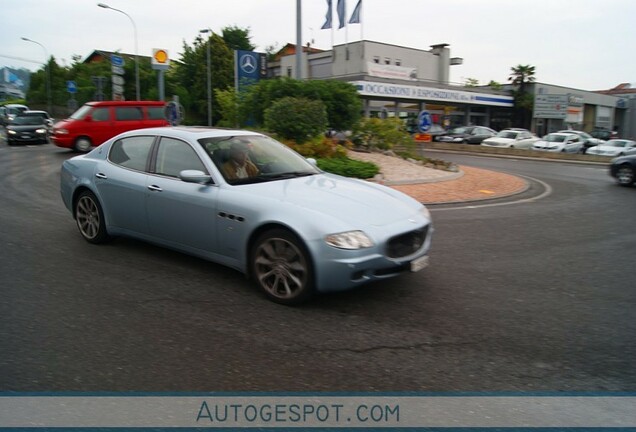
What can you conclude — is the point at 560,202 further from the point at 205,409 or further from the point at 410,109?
the point at 410,109

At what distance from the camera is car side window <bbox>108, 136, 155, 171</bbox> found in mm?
5934

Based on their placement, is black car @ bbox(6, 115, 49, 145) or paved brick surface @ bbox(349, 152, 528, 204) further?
black car @ bbox(6, 115, 49, 145)

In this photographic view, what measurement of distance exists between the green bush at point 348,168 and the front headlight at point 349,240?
790 centimetres

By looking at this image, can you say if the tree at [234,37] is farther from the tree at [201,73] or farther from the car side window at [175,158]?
the car side window at [175,158]

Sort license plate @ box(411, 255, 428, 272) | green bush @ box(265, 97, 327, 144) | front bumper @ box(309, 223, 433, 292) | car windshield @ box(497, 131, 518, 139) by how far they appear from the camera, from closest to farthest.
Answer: front bumper @ box(309, 223, 433, 292), license plate @ box(411, 255, 428, 272), green bush @ box(265, 97, 327, 144), car windshield @ box(497, 131, 518, 139)

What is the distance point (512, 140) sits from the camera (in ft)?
112

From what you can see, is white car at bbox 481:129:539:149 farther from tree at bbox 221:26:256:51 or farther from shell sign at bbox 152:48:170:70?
tree at bbox 221:26:256:51

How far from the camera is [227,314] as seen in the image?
4.45m

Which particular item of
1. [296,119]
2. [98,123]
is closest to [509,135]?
[296,119]

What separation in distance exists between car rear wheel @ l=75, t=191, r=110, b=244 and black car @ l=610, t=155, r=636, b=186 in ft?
46.7

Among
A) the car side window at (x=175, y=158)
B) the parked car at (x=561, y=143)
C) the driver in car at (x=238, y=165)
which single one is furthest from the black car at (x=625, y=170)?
the parked car at (x=561, y=143)

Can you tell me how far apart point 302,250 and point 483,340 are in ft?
5.23

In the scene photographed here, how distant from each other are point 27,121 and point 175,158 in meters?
23.8

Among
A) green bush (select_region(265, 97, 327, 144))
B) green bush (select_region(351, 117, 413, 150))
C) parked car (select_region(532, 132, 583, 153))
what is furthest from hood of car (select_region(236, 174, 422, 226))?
parked car (select_region(532, 132, 583, 153))
